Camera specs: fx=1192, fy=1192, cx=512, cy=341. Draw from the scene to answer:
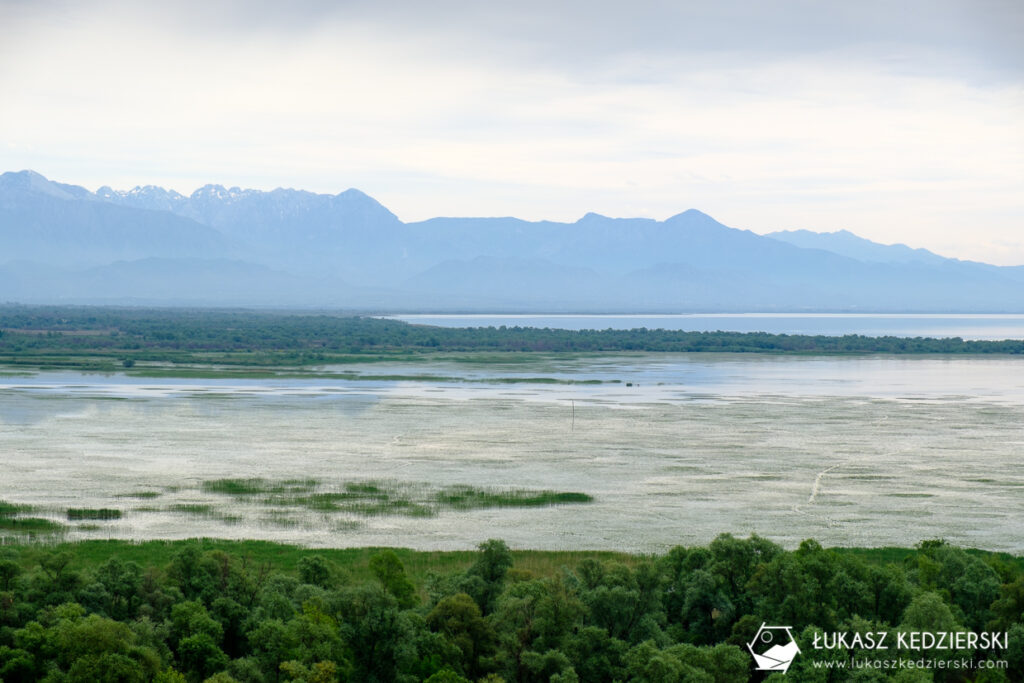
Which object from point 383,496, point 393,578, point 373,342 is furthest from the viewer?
point 373,342

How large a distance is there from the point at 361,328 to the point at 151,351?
43.2 m

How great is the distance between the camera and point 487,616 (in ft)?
75.2

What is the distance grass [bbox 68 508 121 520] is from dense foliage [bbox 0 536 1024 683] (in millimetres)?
6441

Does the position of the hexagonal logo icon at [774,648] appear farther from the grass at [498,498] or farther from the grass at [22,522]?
the grass at [22,522]

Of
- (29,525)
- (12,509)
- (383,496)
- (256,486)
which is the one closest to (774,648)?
(383,496)

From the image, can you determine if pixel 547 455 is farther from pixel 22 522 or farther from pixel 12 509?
pixel 22 522

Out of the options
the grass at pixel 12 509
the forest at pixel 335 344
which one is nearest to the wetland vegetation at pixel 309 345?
the forest at pixel 335 344

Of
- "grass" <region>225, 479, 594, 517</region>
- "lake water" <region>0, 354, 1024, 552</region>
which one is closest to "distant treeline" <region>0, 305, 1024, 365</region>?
"lake water" <region>0, 354, 1024, 552</region>

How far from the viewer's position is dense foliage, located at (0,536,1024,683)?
20.3m

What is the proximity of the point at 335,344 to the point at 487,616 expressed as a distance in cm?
8998

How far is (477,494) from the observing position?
36.1 m

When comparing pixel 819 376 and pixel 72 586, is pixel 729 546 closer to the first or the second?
pixel 72 586

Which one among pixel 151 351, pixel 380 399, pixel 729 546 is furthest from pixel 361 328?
pixel 729 546

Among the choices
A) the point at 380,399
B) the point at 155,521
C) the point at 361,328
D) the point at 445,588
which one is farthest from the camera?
the point at 361,328
